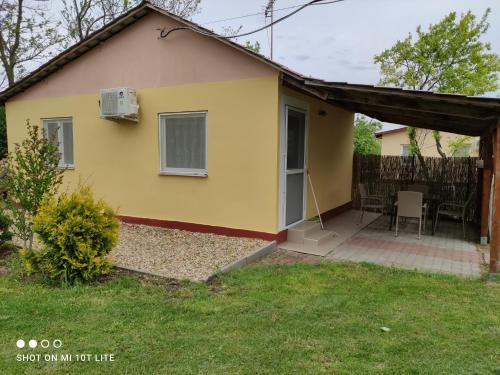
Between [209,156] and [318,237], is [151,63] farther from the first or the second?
[318,237]

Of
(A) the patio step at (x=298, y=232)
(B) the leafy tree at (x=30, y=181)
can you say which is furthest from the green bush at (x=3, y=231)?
(A) the patio step at (x=298, y=232)

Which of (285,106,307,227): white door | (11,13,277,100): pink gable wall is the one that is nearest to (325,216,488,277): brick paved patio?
(285,106,307,227): white door

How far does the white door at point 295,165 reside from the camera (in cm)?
729

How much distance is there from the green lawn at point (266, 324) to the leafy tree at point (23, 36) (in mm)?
16327

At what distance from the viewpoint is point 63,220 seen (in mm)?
4809

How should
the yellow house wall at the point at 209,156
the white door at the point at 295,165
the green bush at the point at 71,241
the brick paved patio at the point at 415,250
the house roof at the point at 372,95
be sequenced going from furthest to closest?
the white door at the point at 295,165 → the yellow house wall at the point at 209,156 → the brick paved patio at the point at 415,250 → the house roof at the point at 372,95 → the green bush at the point at 71,241


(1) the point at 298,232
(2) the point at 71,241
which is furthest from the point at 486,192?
(2) the point at 71,241

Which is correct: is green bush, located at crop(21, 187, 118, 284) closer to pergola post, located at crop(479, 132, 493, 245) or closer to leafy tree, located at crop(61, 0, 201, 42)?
pergola post, located at crop(479, 132, 493, 245)

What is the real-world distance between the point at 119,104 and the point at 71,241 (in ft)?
13.0

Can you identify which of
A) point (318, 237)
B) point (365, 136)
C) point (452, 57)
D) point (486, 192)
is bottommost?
point (318, 237)

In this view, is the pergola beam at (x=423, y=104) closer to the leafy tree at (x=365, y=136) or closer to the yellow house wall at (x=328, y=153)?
the yellow house wall at (x=328, y=153)

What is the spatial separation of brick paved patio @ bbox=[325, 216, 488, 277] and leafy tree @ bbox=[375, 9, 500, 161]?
5669 millimetres

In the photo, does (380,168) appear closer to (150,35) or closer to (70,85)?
(150,35)

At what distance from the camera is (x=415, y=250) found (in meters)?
6.80
